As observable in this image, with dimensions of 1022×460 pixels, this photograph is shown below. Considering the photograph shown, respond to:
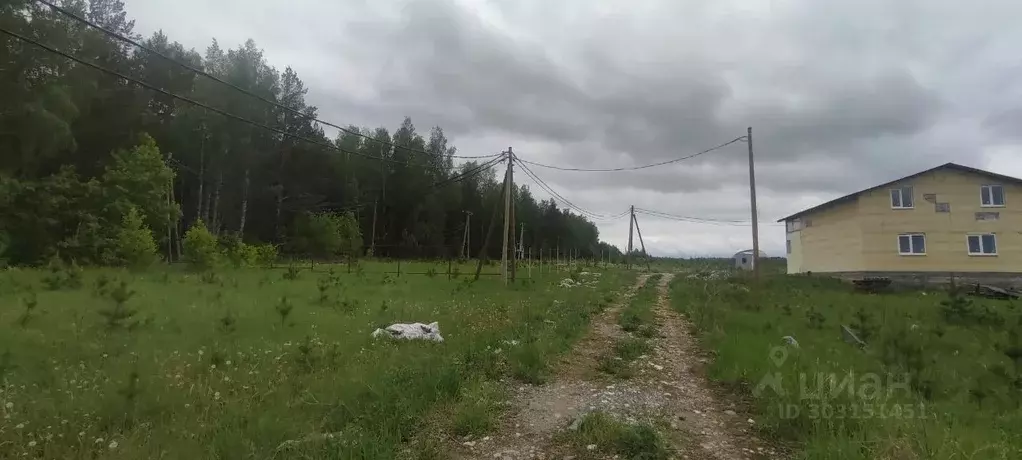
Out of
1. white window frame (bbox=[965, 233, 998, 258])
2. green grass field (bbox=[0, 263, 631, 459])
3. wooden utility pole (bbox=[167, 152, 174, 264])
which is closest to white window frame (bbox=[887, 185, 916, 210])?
white window frame (bbox=[965, 233, 998, 258])

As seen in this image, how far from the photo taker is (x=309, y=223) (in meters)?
51.6

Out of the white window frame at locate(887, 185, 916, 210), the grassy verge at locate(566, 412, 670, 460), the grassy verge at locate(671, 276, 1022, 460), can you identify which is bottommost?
the grassy verge at locate(566, 412, 670, 460)

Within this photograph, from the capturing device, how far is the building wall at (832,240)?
102 ft

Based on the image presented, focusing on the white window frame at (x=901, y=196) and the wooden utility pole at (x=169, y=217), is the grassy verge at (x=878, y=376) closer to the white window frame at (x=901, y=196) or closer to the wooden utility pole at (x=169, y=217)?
the white window frame at (x=901, y=196)

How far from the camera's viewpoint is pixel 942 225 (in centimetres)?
2902

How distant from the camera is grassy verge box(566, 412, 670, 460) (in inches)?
185

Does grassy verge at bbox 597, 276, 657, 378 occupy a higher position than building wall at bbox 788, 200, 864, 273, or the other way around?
building wall at bbox 788, 200, 864, 273

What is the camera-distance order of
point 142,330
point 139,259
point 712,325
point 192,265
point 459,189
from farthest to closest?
point 459,189, point 192,265, point 139,259, point 712,325, point 142,330

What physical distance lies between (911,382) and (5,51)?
36.5 meters

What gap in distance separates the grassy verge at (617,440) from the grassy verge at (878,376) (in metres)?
1.22

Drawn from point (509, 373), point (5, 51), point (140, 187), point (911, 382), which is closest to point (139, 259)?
point (140, 187)

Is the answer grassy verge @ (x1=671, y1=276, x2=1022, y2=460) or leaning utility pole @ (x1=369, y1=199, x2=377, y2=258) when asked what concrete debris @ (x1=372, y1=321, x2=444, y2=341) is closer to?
grassy verge @ (x1=671, y1=276, x2=1022, y2=460)

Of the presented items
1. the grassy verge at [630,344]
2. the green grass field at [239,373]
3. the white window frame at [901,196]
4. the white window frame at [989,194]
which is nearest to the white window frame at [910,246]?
the white window frame at [901,196]

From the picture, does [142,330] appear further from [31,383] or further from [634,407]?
[634,407]
